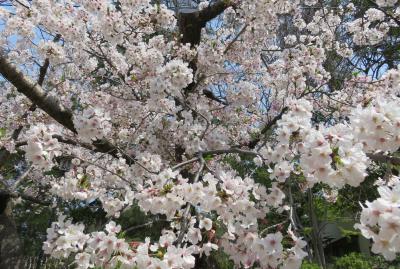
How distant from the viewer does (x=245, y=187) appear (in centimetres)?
235

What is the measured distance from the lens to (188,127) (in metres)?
4.37

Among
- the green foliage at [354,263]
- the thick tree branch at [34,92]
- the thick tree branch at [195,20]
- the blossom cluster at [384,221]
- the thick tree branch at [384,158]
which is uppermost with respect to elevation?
the thick tree branch at [195,20]

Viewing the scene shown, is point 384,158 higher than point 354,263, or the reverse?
point 354,263

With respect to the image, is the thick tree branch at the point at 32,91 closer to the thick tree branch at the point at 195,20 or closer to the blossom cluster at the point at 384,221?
the thick tree branch at the point at 195,20

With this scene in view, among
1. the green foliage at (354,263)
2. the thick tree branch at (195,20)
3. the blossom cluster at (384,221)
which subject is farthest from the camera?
the green foliage at (354,263)

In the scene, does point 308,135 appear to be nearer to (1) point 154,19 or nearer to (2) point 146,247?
(2) point 146,247

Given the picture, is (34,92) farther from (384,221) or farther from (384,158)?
(384,221)

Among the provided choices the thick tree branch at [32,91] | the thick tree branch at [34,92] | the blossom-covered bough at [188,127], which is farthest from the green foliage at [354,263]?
the thick tree branch at [32,91]

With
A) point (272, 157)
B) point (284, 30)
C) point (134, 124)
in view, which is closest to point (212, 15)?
point (134, 124)

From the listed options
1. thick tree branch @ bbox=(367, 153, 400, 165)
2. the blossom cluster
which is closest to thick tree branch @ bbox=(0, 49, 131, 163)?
thick tree branch @ bbox=(367, 153, 400, 165)

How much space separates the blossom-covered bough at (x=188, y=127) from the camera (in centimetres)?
205

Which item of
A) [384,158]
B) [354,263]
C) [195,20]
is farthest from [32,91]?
[354,263]

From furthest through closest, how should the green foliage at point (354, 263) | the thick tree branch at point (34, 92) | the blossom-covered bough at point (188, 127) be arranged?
the green foliage at point (354, 263) → the thick tree branch at point (34, 92) → the blossom-covered bough at point (188, 127)

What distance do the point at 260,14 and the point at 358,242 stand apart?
1393 centimetres
